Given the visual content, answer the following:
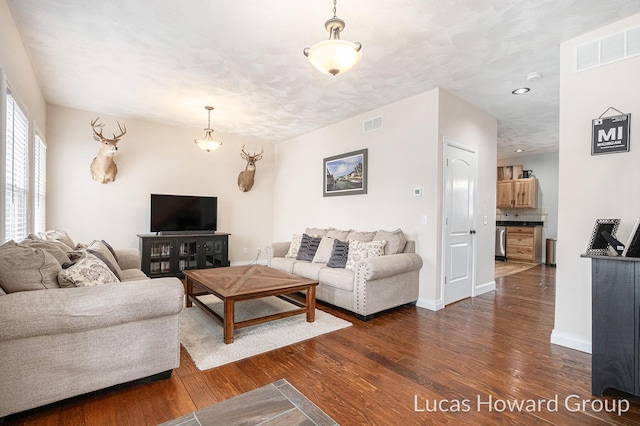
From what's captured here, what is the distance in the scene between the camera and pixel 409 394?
2.05 m

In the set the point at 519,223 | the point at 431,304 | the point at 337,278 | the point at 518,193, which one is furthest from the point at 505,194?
the point at 337,278

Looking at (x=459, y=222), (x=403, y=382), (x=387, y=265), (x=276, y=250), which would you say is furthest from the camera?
(x=276, y=250)

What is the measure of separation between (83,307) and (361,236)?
128 inches

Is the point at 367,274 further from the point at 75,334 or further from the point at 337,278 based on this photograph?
the point at 75,334

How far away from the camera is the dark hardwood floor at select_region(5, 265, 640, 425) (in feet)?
6.00

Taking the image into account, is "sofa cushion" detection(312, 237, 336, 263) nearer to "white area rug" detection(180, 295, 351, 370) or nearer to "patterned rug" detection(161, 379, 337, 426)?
"white area rug" detection(180, 295, 351, 370)

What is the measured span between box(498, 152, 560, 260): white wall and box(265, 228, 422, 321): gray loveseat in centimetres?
585

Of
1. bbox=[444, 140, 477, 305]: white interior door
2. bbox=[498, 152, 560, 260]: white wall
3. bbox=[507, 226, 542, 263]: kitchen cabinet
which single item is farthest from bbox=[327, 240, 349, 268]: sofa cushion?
bbox=[498, 152, 560, 260]: white wall

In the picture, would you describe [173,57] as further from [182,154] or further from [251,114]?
[182,154]

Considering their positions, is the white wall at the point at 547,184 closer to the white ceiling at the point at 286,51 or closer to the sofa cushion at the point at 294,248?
the white ceiling at the point at 286,51

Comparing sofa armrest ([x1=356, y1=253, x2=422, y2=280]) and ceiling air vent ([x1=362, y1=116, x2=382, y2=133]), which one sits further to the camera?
ceiling air vent ([x1=362, y1=116, x2=382, y2=133])

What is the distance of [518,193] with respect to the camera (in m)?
8.08

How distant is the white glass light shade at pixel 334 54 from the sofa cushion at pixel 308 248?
2.85m

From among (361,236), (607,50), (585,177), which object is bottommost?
(361,236)
